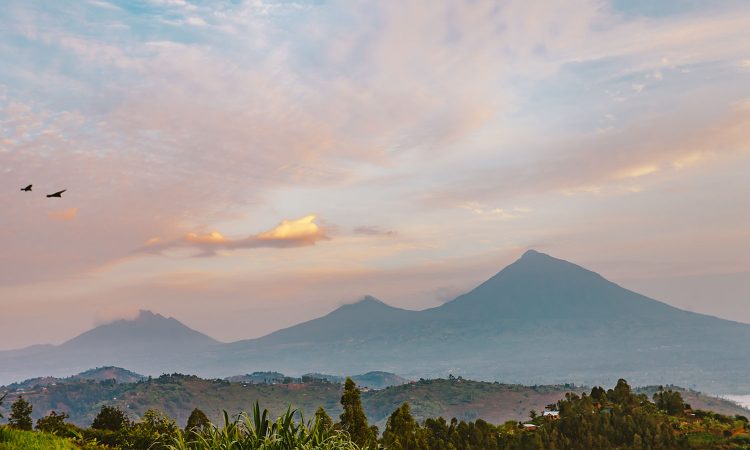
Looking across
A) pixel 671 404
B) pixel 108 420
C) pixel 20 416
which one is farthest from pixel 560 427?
pixel 20 416

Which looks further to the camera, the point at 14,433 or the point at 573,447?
the point at 573,447

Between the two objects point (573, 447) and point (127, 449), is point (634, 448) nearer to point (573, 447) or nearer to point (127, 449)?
point (573, 447)

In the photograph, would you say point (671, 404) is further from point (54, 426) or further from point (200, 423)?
point (54, 426)

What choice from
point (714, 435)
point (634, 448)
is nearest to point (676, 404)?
point (714, 435)

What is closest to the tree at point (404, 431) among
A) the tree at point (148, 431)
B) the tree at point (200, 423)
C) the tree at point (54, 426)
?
the tree at point (200, 423)

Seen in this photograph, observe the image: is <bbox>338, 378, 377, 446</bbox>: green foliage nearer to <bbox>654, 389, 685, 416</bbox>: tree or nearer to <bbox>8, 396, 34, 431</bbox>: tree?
<bbox>8, 396, 34, 431</bbox>: tree

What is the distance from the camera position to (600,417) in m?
72.7

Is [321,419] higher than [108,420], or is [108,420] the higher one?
[321,419]

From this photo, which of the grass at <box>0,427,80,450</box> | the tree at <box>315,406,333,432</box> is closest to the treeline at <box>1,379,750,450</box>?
the tree at <box>315,406,333,432</box>

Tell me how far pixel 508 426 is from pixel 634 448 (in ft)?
57.3

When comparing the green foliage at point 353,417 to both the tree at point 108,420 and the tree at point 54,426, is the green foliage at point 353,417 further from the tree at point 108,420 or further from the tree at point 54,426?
the tree at point 108,420

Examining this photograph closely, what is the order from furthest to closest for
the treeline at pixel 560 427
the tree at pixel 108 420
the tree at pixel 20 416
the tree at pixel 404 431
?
the tree at pixel 108 420 → the tree at pixel 20 416 → the tree at pixel 404 431 → the treeline at pixel 560 427

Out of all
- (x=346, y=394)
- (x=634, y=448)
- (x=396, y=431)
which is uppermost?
(x=346, y=394)

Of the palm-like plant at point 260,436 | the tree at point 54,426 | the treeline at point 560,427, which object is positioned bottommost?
the treeline at point 560,427
